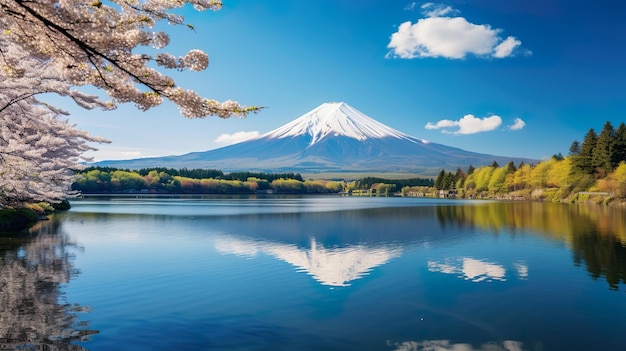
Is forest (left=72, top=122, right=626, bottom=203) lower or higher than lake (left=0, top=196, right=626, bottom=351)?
higher

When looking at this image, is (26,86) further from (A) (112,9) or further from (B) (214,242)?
(B) (214,242)

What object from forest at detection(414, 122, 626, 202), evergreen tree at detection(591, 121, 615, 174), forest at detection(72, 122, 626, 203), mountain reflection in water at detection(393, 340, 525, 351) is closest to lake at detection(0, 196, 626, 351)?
mountain reflection in water at detection(393, 340, 525, 351)

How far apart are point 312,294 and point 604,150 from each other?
8586cm

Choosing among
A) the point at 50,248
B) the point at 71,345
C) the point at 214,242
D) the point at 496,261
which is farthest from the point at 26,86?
the point at 496,261

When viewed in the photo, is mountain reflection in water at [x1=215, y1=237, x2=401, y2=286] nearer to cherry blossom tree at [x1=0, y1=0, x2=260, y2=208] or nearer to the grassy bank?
cherry blossom tree at [x1=0, y1=0, x2=260, y2=208]

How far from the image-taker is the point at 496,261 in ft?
66.4

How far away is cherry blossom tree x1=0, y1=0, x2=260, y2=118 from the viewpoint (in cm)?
614

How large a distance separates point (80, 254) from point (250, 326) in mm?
14805

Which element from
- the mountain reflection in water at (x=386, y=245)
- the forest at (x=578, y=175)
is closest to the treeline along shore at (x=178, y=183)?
the forest at (x=578, y=175)

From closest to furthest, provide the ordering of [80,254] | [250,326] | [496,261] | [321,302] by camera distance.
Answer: [250,326] → [321,302] → [496,261] → [80,254]

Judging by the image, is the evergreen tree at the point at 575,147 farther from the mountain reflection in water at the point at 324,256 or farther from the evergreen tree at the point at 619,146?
the mountain reflection in water at the point at 324,256

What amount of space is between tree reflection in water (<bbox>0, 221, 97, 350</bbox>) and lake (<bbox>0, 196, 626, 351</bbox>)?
0.16ft

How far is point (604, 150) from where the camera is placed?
264 feet

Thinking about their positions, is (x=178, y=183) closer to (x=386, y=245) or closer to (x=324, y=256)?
(x=386, y=245)
